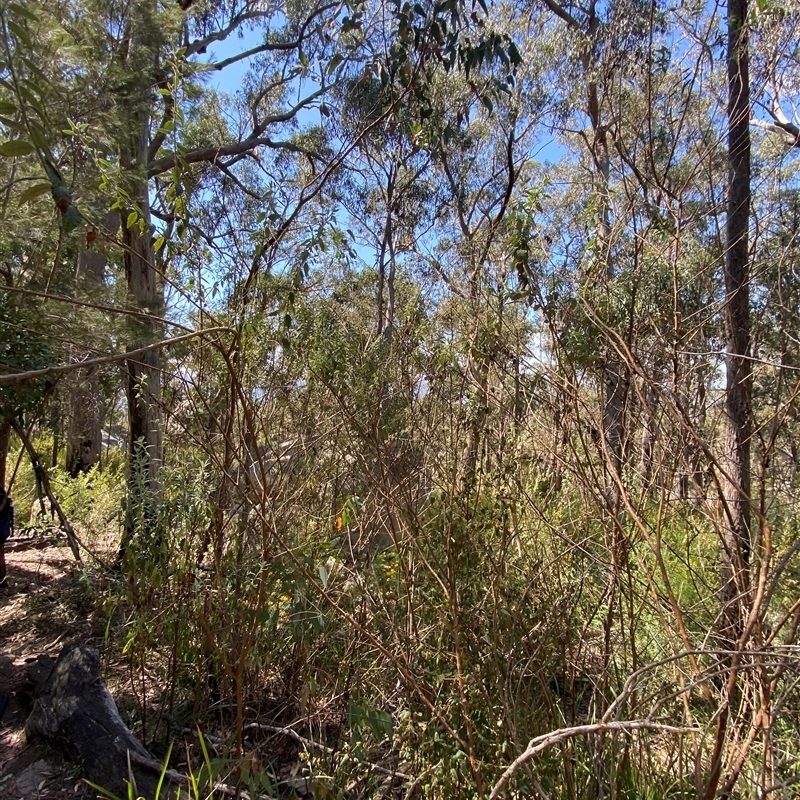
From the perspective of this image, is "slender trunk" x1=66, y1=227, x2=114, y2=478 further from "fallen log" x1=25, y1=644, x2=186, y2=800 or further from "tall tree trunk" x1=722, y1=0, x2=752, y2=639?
"tall tree trunk" x1=722, y1=0, x2=752, y2=639

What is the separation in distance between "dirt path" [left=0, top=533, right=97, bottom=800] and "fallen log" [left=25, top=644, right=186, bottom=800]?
10 centimetres

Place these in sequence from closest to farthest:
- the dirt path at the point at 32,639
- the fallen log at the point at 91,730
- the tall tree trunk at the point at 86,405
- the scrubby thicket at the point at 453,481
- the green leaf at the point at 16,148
A: the green leaf at the point at 16,148 < the scrubby thicket at the point at 453,481 < the fallen log at the point at 91,730 < the dirt path at the point at 32,639 < the tall tree trunk at the point at 86,405

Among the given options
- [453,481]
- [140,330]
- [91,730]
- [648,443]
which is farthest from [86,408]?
[648,443]

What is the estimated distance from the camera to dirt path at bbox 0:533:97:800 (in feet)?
8.75

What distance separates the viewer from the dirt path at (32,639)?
2.67 meters

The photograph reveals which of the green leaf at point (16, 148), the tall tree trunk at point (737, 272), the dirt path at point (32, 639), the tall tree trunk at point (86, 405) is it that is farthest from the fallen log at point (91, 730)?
the tall tree trunk at point (737, 272)

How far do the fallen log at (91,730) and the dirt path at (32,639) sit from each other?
98 mm

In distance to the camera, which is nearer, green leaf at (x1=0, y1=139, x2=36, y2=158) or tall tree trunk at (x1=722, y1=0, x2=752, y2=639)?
green leaf at (x1=0, y1=139, x2=36, y2=158)

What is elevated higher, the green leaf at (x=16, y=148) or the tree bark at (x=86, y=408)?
the green leaf at (x=16, y=148)

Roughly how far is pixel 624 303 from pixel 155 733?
2.96 m

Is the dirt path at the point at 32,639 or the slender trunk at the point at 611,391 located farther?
the dirt path at the point at 32,639

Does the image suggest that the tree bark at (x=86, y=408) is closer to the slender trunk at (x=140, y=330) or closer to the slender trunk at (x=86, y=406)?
the slender trunk at (x=86, y=406)

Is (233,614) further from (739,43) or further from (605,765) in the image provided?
(739,43)

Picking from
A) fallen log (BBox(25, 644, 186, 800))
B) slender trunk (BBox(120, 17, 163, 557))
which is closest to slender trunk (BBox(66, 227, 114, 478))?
slender trunk (BBox(120, 17, 163, 557))
